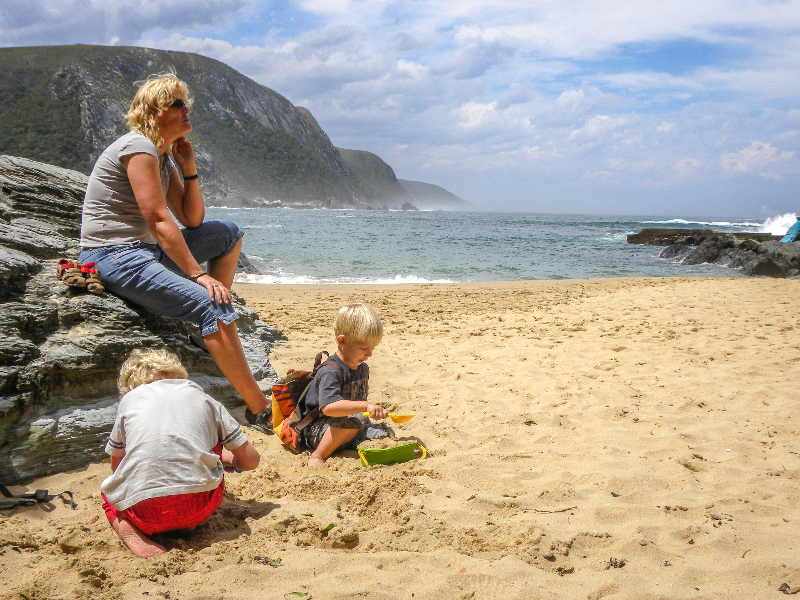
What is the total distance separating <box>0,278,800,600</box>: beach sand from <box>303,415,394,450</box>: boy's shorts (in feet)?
0.70

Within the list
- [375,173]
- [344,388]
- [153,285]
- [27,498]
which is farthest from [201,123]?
[27,498]

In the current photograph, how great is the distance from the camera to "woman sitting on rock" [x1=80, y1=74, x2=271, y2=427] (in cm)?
320

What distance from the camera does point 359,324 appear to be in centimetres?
324

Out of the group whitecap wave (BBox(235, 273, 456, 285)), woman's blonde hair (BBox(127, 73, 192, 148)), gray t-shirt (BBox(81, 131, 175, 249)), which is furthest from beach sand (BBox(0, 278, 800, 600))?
whitecap wave (BBox(235, 273, 456, 285))

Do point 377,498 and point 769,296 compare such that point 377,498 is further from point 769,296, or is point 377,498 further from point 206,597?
point 769,296

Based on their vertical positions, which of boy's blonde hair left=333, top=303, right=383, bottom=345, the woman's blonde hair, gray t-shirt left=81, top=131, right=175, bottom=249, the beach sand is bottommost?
the beach sand

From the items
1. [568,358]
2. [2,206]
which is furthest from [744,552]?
[2,206]

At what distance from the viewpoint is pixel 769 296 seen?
955 centimetres

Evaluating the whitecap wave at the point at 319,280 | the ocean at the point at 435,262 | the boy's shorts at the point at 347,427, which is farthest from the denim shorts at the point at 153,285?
the ocean at the point at 435,262

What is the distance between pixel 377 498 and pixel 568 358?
137 inches

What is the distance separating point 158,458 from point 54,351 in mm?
1450

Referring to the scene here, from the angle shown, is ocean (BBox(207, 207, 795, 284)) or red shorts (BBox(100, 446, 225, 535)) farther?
ocean (BBox(207, 207, 795, 284))

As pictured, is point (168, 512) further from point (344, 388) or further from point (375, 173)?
point (375, 173)

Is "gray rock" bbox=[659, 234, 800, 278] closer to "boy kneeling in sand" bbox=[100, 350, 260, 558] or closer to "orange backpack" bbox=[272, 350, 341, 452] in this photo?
"orange backpack" bbox=[272, 350, 341, 452]
